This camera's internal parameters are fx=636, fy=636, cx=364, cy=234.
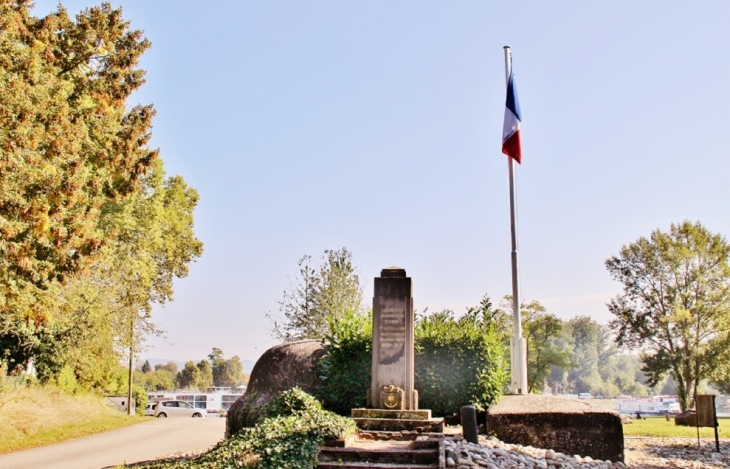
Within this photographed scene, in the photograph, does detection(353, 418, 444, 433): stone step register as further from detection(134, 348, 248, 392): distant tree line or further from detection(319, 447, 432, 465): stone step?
detection(134, 348, 248, 392): distant tree line

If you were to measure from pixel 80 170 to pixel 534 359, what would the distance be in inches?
1535

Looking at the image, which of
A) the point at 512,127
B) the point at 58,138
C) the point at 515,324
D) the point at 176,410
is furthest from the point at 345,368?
the point at 176,410

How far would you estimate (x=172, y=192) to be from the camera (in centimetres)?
3653

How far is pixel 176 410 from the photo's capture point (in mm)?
43688

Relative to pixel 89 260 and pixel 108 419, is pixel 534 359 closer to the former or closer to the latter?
pixel 108 419

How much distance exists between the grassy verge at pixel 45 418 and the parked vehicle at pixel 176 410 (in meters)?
13.9

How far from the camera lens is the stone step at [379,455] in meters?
9.58

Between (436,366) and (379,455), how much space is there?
430 centimetres

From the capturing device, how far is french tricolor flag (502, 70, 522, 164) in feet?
55.3

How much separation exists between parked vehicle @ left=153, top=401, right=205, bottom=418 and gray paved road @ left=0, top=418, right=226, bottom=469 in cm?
2051

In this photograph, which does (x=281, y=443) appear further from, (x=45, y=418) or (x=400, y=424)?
(x=45, y=418)

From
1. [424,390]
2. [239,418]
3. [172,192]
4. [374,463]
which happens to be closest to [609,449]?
[424,390]

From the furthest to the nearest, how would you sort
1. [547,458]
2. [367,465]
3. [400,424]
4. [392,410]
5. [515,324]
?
1. [515,324]
2. [392,410]
3. [400,424]
4. [547,458]
5. [367,465]

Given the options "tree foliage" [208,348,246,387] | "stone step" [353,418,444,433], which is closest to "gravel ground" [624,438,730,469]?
"stone step" [353,418,444,433]
